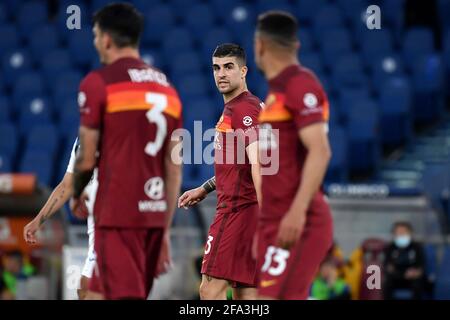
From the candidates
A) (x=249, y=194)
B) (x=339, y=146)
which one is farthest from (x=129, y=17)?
(x=339, y=146)

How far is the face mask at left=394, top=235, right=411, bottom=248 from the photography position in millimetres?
11758

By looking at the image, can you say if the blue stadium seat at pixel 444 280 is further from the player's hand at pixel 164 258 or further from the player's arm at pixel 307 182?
the player's arm at pixel 307 182

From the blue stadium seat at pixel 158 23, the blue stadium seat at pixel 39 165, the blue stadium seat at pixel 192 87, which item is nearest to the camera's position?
the blue stadium seat at pixel 39 165

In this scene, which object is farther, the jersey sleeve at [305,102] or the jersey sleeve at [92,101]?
the jersey sleeve at [92,101]

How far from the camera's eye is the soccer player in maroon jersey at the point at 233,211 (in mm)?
7102

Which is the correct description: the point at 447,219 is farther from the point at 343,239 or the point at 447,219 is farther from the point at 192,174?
the point at 192,174

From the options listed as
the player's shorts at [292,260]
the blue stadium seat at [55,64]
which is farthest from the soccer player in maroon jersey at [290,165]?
the blue stadium seat at [55,64]

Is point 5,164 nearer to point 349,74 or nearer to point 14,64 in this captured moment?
point 14,64

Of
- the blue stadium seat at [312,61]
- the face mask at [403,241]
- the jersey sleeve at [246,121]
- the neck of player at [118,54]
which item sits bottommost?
the face mask at [403,241]

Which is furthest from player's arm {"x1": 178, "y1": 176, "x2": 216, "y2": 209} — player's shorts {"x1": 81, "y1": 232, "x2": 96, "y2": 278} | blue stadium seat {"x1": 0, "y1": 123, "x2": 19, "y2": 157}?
blue stadium seat {"x1": 0, "y1": 123, "x2": 19, "y2": 157}

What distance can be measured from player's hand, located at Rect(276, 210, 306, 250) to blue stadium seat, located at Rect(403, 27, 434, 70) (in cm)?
1082

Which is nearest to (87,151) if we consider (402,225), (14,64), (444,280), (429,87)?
(402,225)

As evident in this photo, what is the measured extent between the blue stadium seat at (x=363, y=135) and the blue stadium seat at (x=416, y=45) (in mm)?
1605

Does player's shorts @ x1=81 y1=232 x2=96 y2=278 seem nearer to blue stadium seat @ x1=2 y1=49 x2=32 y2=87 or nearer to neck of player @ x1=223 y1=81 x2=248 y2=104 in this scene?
neck of player @ x1=223 y1=81 x2=248 y2=104
